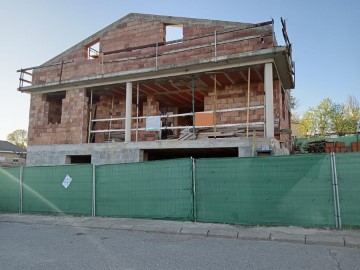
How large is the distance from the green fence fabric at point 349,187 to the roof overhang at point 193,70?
4.29m

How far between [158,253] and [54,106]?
12068 millimetres

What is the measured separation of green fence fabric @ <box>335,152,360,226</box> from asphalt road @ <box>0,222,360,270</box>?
1.30 meters

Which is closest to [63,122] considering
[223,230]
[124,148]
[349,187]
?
[124,148]

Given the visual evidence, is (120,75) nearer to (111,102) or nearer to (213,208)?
(111,102)

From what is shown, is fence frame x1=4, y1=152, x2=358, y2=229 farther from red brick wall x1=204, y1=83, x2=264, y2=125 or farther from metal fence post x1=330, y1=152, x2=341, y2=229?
red brick wall x1=204, y1=83, x2=264, y2=125

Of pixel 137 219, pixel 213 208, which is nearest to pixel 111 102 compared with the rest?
pixel 137 219

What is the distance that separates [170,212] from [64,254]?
3531 millimetres

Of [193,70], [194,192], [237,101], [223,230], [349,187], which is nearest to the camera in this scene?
[349,187]

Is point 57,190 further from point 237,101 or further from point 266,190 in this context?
point 237,101

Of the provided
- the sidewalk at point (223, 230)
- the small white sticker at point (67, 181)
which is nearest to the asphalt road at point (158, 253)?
the sidewalk at point (223, 230)

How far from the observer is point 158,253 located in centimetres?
566

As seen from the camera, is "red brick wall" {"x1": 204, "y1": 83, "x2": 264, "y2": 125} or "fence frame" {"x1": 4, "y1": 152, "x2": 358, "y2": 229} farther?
"red brick wall" {"x1": 204, "y1": 83, "x2": 264, "y2": 125}

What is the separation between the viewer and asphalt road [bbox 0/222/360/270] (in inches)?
193

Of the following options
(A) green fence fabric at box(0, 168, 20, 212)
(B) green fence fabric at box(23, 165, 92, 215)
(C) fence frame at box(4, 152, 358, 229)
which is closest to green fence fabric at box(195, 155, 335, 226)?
(C) fence frame at box(4, 152, 358, 229)
